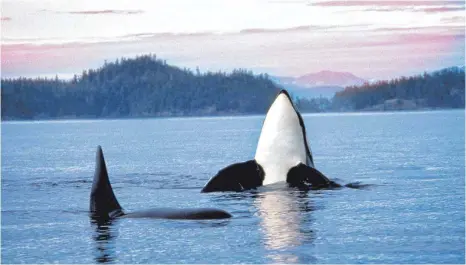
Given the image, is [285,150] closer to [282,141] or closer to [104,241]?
[282,141]

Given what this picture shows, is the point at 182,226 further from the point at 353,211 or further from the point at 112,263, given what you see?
the point at 353,211

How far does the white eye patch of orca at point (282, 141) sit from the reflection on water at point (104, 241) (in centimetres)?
661

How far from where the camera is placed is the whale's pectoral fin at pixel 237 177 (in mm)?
27391

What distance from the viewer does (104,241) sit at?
19.4m

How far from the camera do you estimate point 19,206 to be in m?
27.4

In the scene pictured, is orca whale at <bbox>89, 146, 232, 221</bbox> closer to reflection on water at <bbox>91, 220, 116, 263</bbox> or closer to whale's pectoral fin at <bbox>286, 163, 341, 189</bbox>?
reflection on water at <bbox>91, 220, 116, 263</bbox>

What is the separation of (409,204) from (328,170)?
16791 mm

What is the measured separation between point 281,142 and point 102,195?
698 cm

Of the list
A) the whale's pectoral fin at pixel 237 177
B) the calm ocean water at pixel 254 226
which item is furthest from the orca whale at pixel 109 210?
the whale's pectoral fin at pixel 237 177

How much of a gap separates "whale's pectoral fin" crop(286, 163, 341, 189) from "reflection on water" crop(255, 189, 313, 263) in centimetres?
26

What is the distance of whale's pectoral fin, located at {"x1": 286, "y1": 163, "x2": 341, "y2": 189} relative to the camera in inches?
1062

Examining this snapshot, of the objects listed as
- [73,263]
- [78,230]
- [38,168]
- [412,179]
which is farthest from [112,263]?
[38,168]

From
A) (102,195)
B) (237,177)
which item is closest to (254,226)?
(102,195)

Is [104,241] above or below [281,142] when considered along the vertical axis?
below
